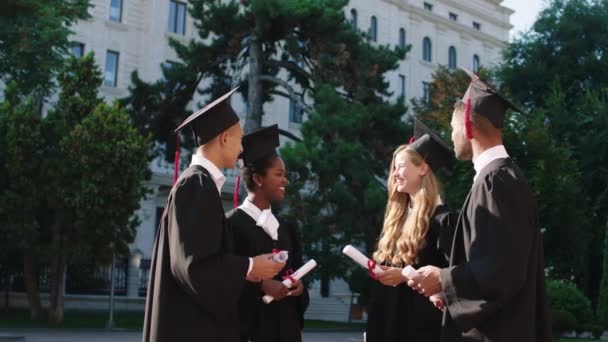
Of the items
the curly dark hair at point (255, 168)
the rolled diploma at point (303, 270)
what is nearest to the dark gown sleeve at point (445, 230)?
the rolled diploma at point (303, 270)

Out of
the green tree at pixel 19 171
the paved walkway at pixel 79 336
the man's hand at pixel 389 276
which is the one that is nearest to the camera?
the man's hand at pixel 389 276

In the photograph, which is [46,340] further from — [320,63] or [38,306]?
[320,63]

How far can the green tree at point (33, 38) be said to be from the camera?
21.5 metres

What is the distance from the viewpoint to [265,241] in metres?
6.21

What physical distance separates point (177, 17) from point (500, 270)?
36.0m

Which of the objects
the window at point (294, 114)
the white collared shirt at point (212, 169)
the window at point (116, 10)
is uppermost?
the window at point (116, 10)

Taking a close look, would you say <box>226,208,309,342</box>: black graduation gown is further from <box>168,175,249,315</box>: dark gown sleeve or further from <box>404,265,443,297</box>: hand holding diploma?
<box>404,265,443,297</box>: hand holding diploma

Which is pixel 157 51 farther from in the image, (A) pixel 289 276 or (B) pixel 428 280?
(B) pixel 428 280

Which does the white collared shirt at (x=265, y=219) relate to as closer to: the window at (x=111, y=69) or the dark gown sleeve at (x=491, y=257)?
the dark gown sleeve at (x=491, y=257)

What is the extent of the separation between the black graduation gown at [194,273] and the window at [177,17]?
1365 inches

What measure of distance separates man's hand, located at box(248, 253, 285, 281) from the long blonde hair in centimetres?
120

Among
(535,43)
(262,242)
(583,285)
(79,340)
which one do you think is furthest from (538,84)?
(262,242)

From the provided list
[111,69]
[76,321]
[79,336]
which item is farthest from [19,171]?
[111,69]

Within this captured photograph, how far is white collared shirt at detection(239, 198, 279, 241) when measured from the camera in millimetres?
6250
